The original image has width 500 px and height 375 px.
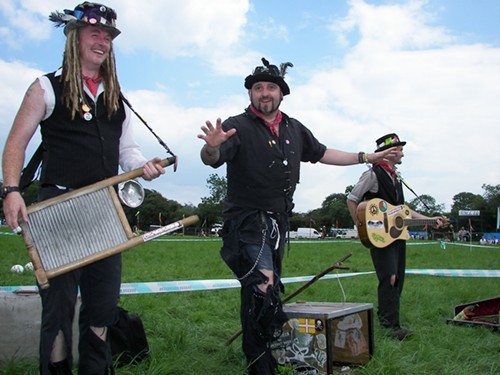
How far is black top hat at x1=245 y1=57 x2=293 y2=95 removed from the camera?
412 cm

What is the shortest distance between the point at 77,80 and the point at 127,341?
2123mm

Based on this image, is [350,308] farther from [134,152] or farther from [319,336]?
[134,152]

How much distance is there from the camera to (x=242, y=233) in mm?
3955

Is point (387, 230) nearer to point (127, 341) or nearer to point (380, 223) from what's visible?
point (380, 223)

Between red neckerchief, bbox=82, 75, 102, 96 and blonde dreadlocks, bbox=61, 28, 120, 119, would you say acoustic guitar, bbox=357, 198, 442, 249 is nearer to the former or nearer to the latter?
blonde dreadlocks, bbox=61, 28, 120, 119

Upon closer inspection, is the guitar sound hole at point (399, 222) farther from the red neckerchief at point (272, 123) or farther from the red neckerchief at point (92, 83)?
the red neckerchief at point (92, 83)

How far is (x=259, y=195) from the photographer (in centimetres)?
396

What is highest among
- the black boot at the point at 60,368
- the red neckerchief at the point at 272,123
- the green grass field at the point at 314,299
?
the red neckerchief at the point at 272,123

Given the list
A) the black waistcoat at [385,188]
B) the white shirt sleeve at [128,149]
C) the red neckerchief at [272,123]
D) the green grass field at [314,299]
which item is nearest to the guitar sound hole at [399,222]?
the black waistcoat at [385,188]

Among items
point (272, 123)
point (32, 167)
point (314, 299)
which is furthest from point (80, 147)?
point (314, 299)

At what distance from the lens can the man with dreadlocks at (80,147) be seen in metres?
2.84

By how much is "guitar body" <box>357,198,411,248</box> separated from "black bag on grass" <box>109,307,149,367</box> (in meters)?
2.77

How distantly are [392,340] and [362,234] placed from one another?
A: 3.99 feet

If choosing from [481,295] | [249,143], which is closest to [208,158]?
[249,143]
